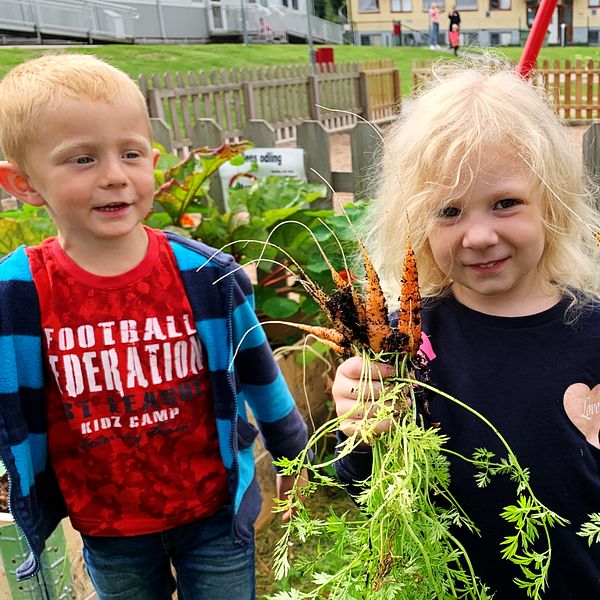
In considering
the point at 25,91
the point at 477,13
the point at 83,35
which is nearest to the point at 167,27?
the point at 83,35

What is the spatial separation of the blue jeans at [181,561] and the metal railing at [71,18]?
84.7 feet

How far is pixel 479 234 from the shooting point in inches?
49.6

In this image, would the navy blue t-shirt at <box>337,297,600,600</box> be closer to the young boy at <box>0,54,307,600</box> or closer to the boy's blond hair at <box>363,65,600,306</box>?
the boy's blond hair at <box>363,65,600,306</box>

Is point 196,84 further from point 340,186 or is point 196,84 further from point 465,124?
point 465,124

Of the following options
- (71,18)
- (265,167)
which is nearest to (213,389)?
(265,167)

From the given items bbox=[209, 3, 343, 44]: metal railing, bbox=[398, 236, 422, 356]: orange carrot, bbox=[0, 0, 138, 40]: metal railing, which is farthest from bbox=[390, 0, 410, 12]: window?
bbox=[398, 236, 422, 356]: orange carrot

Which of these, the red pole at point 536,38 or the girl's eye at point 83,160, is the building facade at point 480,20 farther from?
the girl's eye at point 83,160

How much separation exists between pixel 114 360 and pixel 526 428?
0.96 meters

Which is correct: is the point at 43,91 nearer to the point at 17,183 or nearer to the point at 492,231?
the point at 17,183

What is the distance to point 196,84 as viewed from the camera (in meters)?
12.3

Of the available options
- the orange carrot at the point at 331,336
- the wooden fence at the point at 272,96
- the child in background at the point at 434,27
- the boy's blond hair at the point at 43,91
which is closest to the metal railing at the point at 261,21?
the child in background at the point at 434,27

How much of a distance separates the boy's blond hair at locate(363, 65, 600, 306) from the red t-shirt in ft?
1.83

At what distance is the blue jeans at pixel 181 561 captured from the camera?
1781 mm

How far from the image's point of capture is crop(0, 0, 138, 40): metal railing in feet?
79.4
